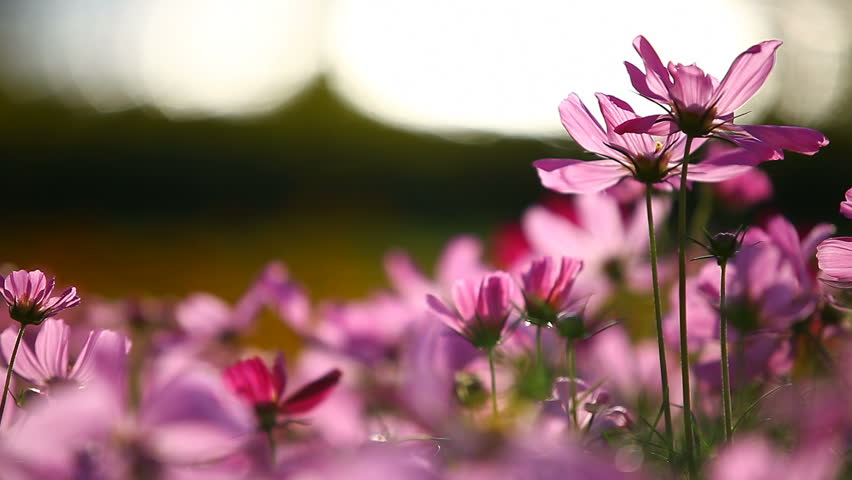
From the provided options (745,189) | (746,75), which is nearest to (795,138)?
(746,75)

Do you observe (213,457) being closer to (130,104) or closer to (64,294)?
(64,294)

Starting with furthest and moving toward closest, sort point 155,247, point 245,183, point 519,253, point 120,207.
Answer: point 245,183, point 120,207, point 155,247, point 519,253

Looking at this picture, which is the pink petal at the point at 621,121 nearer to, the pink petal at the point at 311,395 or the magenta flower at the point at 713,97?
the magenta flower at the point at 713,97

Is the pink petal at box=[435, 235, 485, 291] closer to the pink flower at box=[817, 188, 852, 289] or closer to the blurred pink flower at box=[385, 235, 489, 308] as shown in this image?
the blurred pink flower at box=[385, 235, 489, 308]

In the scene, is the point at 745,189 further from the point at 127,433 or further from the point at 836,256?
the point at 127,433

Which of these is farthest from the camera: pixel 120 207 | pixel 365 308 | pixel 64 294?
pixel 120 207

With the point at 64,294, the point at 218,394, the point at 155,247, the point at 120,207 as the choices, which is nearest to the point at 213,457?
the point at 218,394

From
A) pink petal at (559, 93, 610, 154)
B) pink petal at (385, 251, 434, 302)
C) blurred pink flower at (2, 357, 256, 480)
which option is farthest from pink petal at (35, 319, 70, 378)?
pink petal at (385, 251, 434, 302)

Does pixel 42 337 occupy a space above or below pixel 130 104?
below

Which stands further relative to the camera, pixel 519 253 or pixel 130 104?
pixel 130 104
